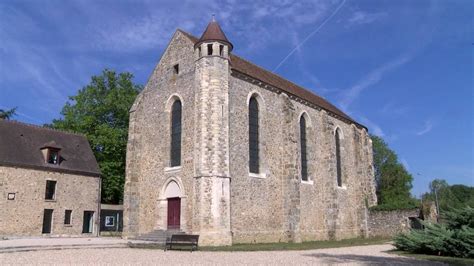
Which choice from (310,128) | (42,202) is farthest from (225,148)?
(42,202)

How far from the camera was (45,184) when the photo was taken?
25.1 meters

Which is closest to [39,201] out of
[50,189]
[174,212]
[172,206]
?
[50,189]

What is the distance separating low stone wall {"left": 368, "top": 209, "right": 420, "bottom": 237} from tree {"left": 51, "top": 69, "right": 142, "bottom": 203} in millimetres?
20766

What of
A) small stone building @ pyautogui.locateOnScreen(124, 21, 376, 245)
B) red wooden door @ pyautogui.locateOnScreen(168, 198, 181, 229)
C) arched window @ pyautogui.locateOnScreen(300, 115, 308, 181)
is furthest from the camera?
arched window @ pyautogui.locateOnScreen(300, 115, 308, 181)

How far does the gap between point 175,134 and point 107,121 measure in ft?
53.3

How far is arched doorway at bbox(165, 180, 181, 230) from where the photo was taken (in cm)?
2153

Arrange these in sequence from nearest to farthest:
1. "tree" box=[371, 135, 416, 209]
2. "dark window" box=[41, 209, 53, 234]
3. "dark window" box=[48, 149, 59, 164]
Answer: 1. "dark window" box=[41, 209, 53, 234]
2. "dark window" box=[48, 149, 59, 164]
3. "tree" box=[371, 135, 416, 209]

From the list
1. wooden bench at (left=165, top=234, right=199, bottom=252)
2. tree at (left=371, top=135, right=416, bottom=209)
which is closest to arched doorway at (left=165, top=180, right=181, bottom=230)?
wooden bench at (left=165, top=234, right=199, bottom=252)

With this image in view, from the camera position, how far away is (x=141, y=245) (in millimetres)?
18328

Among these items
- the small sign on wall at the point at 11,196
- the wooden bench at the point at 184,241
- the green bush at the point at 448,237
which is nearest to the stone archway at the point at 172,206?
the wooden bench at the point at 184,241

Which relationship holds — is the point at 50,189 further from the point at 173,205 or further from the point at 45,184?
the point at 173,205

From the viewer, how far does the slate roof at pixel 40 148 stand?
2442cm

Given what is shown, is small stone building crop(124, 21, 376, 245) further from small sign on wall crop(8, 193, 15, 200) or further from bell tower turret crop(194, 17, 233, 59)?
small sign on wall crop(8, 193, 15, 200)

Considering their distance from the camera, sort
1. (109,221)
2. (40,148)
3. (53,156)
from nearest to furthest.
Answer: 1. (40,148)
2. (53,156)
3. (109,221)
